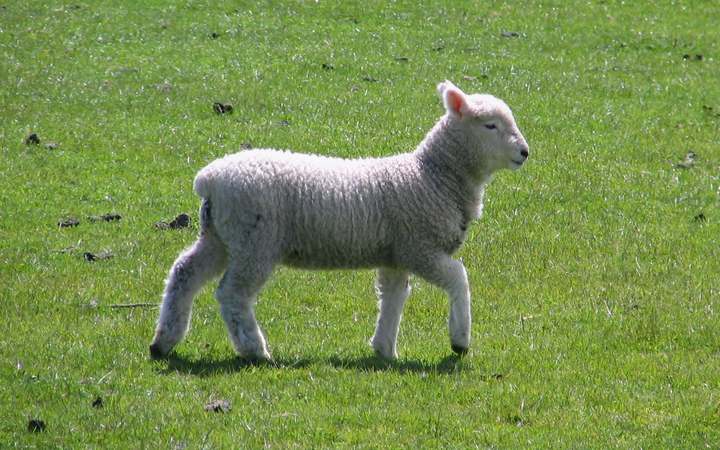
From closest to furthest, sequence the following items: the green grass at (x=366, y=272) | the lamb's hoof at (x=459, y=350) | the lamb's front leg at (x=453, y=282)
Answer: the green grass at (x=366, y=272)
the lamb's front leg at (x=453, y=282)
the lamb's hoof at (x=459, y=350)

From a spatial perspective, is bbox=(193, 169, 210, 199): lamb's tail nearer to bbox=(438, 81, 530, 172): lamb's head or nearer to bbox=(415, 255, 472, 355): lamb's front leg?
bbox=(415, 255, 472, 355): lamb's front leg

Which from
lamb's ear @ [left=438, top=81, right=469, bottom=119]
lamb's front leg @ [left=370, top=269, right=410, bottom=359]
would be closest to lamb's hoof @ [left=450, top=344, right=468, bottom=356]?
lamb's front leg @ [left=370, top=269, right=410, bottom=359]

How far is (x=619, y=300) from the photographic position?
9.23 meters

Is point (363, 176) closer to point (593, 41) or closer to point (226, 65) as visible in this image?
point (226, 65)

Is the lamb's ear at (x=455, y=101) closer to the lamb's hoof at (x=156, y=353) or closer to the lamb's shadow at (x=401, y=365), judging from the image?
the lamb's shadow at (x=401, y=365)

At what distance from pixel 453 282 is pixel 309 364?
4.12 ft

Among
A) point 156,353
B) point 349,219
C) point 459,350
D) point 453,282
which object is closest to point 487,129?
point 453,282

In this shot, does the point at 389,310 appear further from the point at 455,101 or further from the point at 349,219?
the point at 455,101

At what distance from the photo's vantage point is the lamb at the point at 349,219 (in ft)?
22.9

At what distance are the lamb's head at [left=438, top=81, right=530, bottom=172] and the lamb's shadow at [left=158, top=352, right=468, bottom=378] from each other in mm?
1644

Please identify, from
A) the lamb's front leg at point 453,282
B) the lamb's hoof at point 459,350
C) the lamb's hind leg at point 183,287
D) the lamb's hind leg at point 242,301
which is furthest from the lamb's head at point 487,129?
the lamb's hind leg at point 183,287

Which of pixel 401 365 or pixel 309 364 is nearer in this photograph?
pixel 309 364

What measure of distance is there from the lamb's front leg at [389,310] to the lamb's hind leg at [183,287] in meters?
1.33

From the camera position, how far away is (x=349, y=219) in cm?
726
